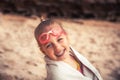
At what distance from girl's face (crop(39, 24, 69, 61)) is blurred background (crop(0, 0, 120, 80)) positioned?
0.13 m

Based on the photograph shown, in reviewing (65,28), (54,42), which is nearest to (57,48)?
(54,42)

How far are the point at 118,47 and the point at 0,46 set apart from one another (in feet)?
2.34

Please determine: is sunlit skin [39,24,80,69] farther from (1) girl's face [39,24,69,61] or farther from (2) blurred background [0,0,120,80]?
(2) blurred background [0,0,120,80]

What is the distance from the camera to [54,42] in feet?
5.40

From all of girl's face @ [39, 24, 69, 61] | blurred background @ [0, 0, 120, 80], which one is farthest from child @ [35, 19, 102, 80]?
blurred background @ [0, 0, 120, 80]

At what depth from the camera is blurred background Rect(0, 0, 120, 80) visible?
6.36 feet

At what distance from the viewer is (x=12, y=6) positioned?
8.63 feet

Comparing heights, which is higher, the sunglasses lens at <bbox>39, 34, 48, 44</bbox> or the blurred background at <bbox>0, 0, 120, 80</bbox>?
the blurred background at <bbox>0, 0, 120, 80</bbox>

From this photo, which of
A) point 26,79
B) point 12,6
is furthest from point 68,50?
point 12,6

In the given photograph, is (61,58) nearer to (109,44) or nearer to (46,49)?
(46,49)

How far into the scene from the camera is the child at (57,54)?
165 cm

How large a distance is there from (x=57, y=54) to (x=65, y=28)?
745mm

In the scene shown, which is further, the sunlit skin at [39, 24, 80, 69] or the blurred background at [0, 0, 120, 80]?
the blurred background at [0, 0, 120, 80]

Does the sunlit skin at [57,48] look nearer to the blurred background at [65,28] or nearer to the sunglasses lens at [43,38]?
the sunglasses lens at [43,38]
